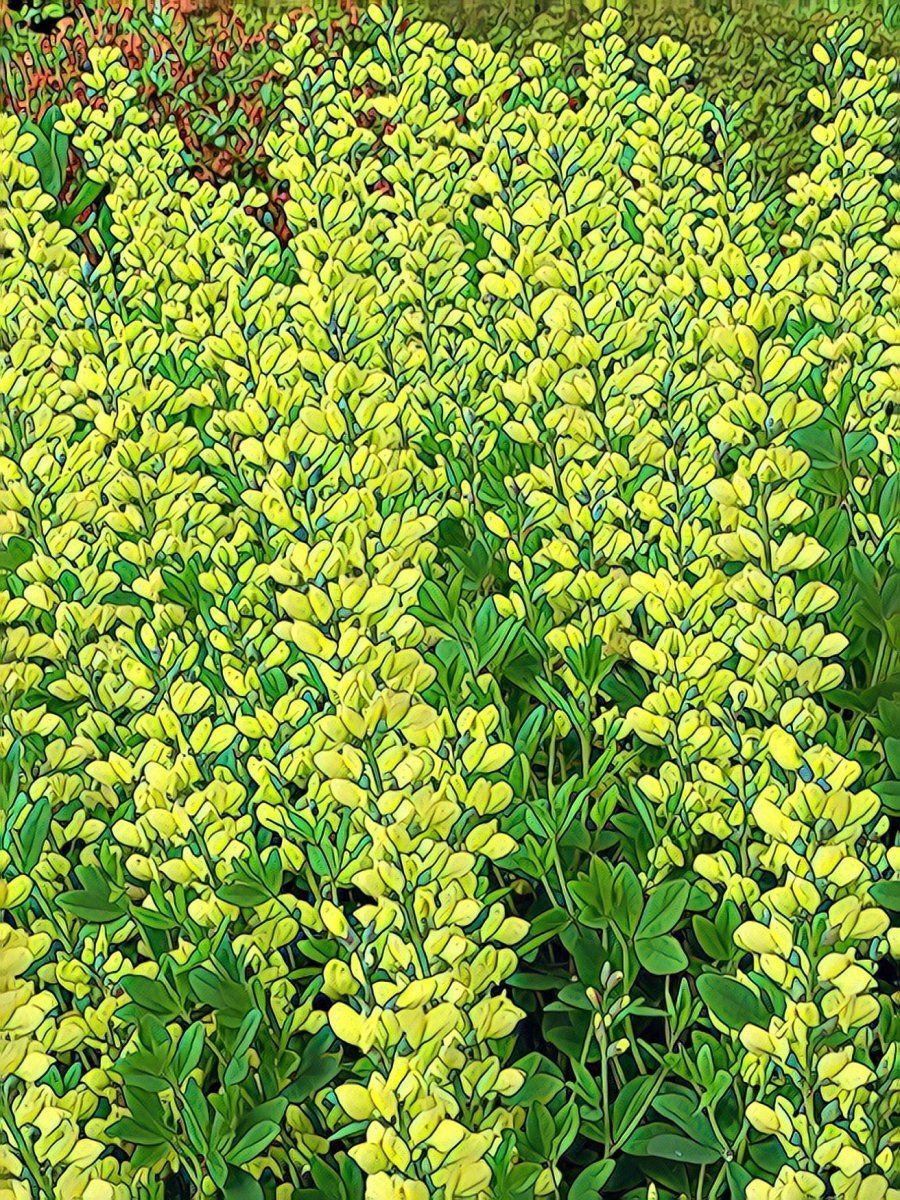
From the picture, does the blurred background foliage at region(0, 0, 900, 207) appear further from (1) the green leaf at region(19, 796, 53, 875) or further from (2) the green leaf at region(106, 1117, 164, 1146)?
(2) the green leaf at region(106, 1117, 164, 1146)

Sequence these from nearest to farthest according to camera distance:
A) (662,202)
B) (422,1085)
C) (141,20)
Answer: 1. (422,1085)
2. (662,202)
3. (141,20)

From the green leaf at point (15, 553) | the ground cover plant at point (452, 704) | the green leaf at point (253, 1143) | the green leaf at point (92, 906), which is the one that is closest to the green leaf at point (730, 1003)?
the ground cover plant at point (452, 704)

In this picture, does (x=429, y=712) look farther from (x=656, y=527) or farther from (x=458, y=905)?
(x=656, y=527)

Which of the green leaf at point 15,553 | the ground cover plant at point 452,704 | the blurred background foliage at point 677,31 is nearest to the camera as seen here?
the ground cover plant at point 452,704

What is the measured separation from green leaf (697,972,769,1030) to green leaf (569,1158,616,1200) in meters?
0.13

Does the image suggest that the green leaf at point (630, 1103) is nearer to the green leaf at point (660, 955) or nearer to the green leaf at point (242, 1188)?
the green leaf at point (660, 955)

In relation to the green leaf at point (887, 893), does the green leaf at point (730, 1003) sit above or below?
below

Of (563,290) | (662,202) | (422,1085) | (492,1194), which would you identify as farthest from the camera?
(662,202)

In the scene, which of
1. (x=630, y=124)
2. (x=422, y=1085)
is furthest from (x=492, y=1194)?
(x=630, y=124)

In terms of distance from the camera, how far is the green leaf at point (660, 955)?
1.00 metres

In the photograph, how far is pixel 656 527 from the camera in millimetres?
1127

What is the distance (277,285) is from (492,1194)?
0.99 meters

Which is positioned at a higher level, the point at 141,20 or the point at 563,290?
the point at 141,20

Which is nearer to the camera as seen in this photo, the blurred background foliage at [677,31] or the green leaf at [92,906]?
the green leaf at [92,906]
